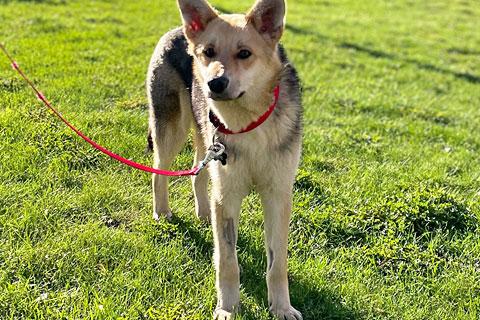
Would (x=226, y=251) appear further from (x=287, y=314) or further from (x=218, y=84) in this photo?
(x=218, y=84)

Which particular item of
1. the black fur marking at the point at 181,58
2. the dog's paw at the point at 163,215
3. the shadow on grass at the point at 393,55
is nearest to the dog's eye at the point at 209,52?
the black fur marking at the point at 181,58

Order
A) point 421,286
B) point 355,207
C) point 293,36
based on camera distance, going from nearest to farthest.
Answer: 1. point 421,286
2. point 355,207
3. point 293,36

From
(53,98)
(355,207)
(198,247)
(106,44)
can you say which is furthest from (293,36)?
(198,247)

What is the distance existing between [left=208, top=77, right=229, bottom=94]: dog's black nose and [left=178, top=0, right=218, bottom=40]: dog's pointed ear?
27.0 inches

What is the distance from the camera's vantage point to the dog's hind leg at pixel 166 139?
4.66 metres

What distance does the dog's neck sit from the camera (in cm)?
348

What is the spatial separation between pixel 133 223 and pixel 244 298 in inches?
50.3

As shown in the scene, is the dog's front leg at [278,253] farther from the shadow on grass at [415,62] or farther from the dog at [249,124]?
the shadow on grass at [415,62]

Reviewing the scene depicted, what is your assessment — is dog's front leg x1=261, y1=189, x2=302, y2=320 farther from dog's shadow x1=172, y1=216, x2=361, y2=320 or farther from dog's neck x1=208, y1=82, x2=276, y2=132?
dog's neck x1=208, y1=82, x2=276, y2=132

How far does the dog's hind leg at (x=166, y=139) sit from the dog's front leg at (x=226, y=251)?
1.12m

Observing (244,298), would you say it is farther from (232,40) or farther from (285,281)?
(232,40)

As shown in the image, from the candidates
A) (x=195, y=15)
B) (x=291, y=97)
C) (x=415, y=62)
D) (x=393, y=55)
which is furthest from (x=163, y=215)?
(x=393, y=55)

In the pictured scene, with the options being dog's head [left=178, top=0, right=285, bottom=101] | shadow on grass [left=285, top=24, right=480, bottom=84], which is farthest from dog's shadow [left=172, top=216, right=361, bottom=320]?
shadow on grass [left=285, top=24, right=480, bottom=84]

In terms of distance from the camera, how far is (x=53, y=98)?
265 inches
